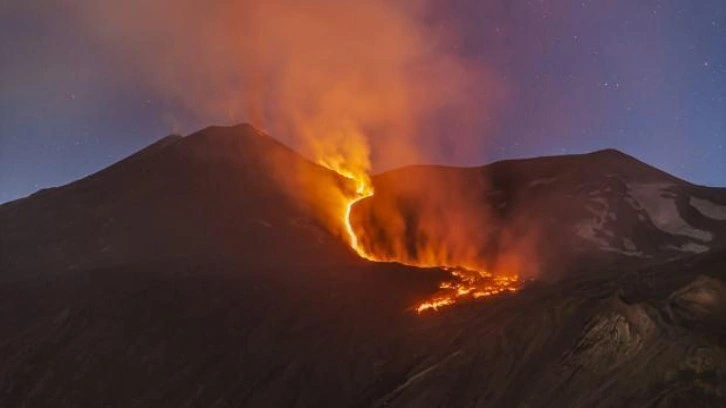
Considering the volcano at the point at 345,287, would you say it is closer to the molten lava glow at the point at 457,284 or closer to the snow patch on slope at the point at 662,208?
the snow patch on slope at the point at 662,208

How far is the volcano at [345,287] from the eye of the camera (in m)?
30.7

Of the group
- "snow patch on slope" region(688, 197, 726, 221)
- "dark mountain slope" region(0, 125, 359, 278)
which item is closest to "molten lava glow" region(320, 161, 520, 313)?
"dark mountain slope" region(0, 125, 359, 278)

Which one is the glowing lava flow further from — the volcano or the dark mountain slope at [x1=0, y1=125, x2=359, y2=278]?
the dark mountain slope at [x1=0, y1=125, x2=359, y2=278]

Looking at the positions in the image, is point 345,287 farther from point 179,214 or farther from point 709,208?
point 709,208

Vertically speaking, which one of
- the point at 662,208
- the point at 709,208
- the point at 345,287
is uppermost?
A: the point at 662,208

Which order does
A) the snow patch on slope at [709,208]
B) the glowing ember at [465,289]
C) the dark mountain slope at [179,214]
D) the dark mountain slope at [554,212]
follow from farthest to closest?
the snow patch on slope at [709,208]
the dark mountain slope at [554,212]
the dark mountain slope at [179,214]
the glowing ember at [465,289]

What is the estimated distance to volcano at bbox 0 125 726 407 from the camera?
3072 centimetres

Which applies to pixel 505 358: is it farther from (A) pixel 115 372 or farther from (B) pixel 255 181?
(B) pixel 255 181

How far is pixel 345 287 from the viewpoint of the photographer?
52688mm

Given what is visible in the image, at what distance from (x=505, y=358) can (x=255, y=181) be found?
5603cm

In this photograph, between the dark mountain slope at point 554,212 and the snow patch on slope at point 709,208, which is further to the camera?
the snow patch on slope at point 709,208

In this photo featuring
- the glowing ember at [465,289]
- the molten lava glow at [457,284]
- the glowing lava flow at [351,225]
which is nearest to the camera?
the glowing ember at [465,289]

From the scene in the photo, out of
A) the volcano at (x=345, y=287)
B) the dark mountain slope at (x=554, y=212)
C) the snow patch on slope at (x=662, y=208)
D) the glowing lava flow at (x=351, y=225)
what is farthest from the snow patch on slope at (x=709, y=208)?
the glowing lava flow at (x=351, y=225)

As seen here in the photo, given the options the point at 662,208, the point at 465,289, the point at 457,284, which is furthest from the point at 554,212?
the point at 465,289
